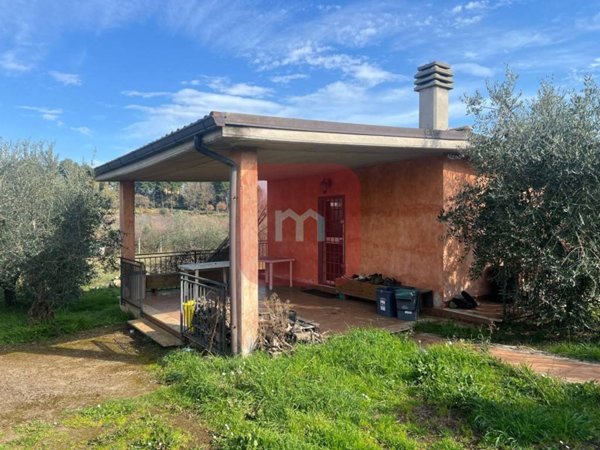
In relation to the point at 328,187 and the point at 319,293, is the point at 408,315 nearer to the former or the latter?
the point at 319,293

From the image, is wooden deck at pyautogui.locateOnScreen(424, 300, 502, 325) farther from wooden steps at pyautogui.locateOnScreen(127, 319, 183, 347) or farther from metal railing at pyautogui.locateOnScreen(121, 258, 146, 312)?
metal railing at pyautogui.locateOnScreen(121, 258, 146, 312)

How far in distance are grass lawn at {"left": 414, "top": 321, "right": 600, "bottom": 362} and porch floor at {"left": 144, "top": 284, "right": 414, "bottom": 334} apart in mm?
544

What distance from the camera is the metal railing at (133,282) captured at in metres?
8.64

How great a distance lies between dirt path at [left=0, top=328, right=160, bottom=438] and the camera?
4.76 meters

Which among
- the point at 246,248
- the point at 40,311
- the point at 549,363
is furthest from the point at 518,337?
the point at 40,311

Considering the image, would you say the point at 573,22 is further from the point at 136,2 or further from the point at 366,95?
the point at 136,2

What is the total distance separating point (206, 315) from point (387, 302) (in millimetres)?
3438

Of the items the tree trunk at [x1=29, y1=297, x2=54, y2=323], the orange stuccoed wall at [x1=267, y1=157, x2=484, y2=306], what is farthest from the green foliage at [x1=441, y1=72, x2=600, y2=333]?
the tree trunk at [x1=29, y1=297, x2=54, y2=323]

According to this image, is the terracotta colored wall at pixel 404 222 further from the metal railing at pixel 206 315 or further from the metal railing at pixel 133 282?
the metal railing at pixel 133 282

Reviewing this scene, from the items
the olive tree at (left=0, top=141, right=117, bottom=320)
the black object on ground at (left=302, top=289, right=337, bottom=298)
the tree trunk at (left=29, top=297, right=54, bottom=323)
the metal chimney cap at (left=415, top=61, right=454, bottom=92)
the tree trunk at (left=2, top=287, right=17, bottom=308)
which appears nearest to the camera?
the olive tree at (left=0, top=141, right=117, bottom=320)

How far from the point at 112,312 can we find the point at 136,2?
6.89 meters

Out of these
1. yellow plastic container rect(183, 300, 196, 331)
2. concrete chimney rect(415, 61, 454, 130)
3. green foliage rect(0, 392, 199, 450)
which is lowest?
green foliage rect(0, 392, 199, 450)

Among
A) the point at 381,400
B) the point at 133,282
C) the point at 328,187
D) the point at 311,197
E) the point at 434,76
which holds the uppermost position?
the point at 434,76

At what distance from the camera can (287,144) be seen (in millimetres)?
5801
